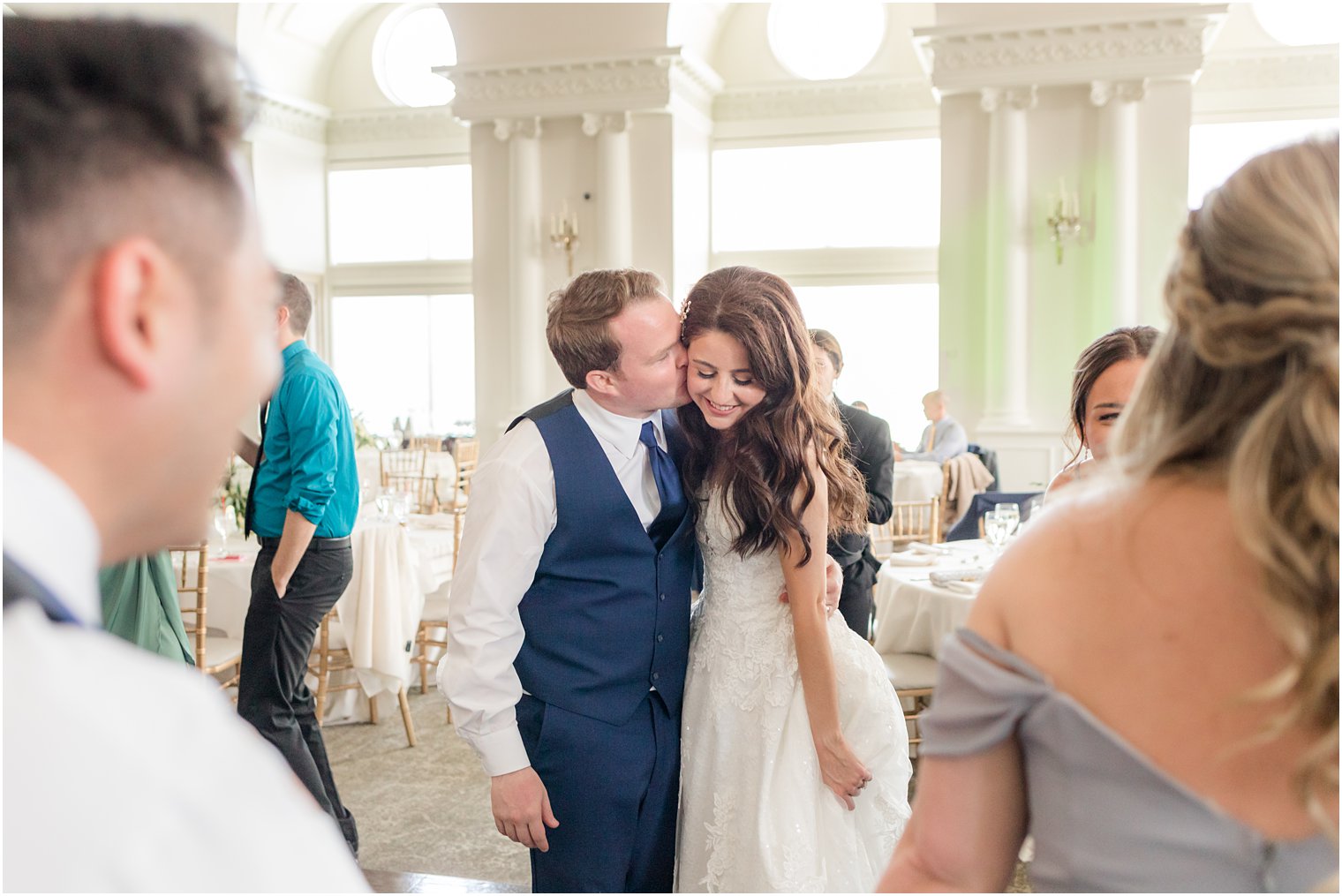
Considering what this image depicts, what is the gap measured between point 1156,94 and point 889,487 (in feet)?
22.2

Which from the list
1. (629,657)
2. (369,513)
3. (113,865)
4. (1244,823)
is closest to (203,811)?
(113,865)

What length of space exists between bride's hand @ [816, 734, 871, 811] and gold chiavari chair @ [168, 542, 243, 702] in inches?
94.0

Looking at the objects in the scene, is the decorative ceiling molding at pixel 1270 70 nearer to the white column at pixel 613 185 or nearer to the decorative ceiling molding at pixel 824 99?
the decorative ceiling molding at pixel 824 99

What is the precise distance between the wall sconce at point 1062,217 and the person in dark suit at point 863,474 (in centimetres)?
600

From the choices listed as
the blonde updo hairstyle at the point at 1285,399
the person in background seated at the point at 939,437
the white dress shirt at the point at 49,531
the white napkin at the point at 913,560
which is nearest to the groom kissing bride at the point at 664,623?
the blonde updo hairstyle at the point at 1285,399

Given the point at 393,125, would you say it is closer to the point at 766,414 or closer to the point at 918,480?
the point at 918,480

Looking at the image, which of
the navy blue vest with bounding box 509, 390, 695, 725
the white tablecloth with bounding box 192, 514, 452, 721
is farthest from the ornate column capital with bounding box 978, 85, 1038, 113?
the navy blue vest with bounding box 509, 390, 695, 725

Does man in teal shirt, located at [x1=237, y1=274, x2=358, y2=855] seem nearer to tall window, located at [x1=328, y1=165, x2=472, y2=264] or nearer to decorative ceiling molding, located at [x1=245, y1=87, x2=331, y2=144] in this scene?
decorative ceiling molding, located at [x1=245, y1=87, x2=331, y2=144]

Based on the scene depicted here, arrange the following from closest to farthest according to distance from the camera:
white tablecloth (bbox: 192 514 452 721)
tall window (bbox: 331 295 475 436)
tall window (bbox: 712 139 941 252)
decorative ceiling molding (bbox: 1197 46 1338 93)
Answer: white tablecloth (bbox: 192 514 452 721)
decorative ceiling molding (bbox: 1197 46 1338 93)
tall window (bbox: 712 139 941 252)
tall window (bbox: 331 295 475 436)

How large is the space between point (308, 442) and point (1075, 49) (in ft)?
26.2

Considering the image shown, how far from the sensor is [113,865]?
1.57ft

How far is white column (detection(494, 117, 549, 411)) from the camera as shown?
34.6 ft

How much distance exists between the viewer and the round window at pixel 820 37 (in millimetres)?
11750

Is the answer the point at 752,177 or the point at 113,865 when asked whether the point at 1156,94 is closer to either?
the point at 752,177
